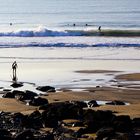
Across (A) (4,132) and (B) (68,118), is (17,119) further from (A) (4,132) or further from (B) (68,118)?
(A) (4,132)

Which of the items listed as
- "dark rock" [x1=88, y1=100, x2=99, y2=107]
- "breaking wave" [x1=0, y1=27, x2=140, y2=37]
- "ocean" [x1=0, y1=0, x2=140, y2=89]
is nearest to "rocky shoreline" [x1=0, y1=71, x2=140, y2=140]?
"dark rock" [x1=88, y1=100, x2=99, y2=107]

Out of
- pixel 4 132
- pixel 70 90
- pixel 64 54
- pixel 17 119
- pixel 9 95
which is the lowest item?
pixel 64 54

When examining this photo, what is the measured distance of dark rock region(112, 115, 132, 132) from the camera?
17.5 m

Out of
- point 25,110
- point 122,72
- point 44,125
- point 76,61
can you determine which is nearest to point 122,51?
point 76,61

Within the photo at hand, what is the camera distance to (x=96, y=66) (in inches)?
1403

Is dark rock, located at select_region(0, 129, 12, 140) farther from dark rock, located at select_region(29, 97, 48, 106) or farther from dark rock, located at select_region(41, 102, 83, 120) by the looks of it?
dark rock, located at select_region(29, 97, 48, 106)

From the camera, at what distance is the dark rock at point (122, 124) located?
17.5 meters

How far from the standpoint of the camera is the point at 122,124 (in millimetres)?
17609

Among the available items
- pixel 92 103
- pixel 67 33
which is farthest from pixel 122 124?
pixel 67 33

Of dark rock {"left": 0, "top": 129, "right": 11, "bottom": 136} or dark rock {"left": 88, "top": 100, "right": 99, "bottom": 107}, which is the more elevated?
dark rock {"left": 0, "top": 129, "right": 11, "bottom": 136}

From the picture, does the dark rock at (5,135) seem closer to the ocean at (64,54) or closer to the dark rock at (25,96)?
the dark rock at (25,96)

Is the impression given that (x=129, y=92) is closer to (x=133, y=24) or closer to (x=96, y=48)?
(x=96, y=48)

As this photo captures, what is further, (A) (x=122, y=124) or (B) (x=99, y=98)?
(B) (x=99, y=98)

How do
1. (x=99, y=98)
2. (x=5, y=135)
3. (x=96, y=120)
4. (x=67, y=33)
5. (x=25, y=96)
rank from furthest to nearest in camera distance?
(x=67, y=33)
(x=99, y=98)
(x=25, y=96)
(x=96, y=120)
(x=5, y=135)
